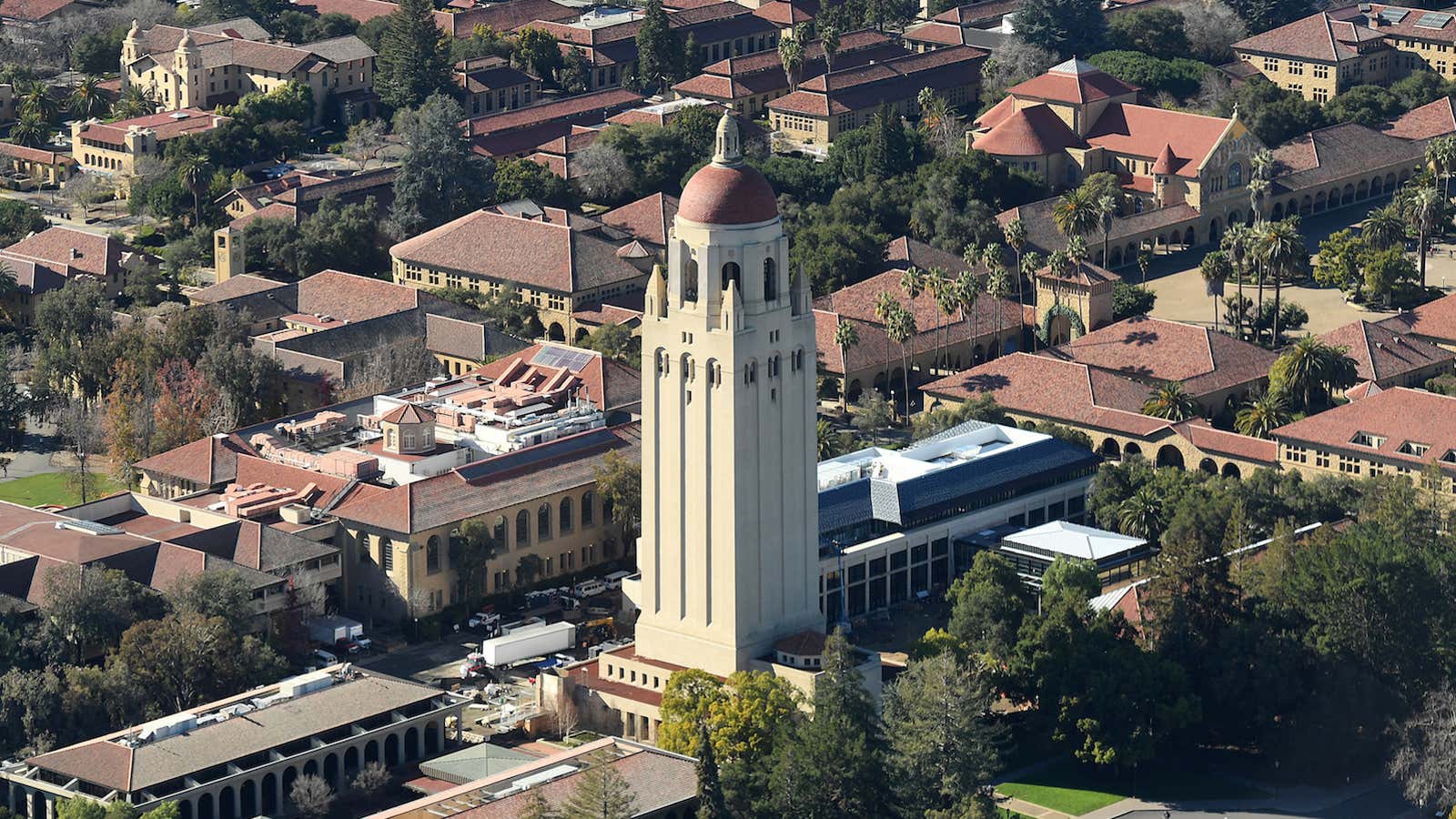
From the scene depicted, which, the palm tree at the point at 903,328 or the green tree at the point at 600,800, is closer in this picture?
the green tree at the point at 600,800

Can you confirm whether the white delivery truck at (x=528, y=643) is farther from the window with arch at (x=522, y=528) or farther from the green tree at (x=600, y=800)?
the green tree at (x=600, y=800)

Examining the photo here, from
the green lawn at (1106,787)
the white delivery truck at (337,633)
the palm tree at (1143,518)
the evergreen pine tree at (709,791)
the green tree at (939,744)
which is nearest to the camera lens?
the evergreen pine tree at (709,791)

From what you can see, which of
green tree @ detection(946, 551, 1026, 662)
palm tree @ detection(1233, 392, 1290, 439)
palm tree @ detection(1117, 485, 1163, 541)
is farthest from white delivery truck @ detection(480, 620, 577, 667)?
palm tree @ detection(1233, 392, 1290, 439)

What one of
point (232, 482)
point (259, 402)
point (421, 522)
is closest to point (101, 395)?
point (259, 402)

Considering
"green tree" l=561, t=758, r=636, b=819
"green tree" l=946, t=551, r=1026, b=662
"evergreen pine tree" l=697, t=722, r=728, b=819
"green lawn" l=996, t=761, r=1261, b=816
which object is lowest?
"green lawn" l=996, t=761, r=1261, b=816

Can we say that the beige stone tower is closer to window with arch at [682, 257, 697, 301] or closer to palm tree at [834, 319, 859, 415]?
window with arch at [682, 257, 697, 301]

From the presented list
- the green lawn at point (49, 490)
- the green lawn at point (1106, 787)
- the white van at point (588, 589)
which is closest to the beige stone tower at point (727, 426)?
the green lawn at point (1106, 787)
